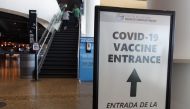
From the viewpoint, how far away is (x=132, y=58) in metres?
1.65

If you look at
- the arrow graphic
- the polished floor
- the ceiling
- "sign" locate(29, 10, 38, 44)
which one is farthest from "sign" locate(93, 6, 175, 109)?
Result: the ceiling

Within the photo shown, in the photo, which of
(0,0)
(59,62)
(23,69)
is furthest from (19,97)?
(0,0)

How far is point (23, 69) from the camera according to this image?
976 centimetres

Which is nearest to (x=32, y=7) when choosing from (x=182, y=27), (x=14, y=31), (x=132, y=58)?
(x=14, y=31)

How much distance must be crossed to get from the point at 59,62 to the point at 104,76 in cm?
925

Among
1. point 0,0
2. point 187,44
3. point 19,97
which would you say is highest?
point 0,0

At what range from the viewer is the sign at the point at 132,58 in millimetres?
1600

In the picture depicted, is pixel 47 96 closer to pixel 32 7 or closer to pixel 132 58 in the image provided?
pixel 132 58

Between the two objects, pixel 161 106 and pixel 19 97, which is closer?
pixel 161 106

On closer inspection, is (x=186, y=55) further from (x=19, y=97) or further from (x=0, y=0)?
(x=0, y=0)

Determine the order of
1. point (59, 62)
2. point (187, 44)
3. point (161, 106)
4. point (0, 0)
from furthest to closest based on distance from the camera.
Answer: point (0, 0)
point (59, 62)
point (187, 44)
point (161, 106)

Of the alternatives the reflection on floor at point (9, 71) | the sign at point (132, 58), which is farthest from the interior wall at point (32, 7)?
the sign at point (132, 58)

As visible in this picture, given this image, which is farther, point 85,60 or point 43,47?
point 43,47

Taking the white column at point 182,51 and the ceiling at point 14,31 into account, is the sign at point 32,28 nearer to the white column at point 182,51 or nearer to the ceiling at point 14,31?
the white column at point 182,51
